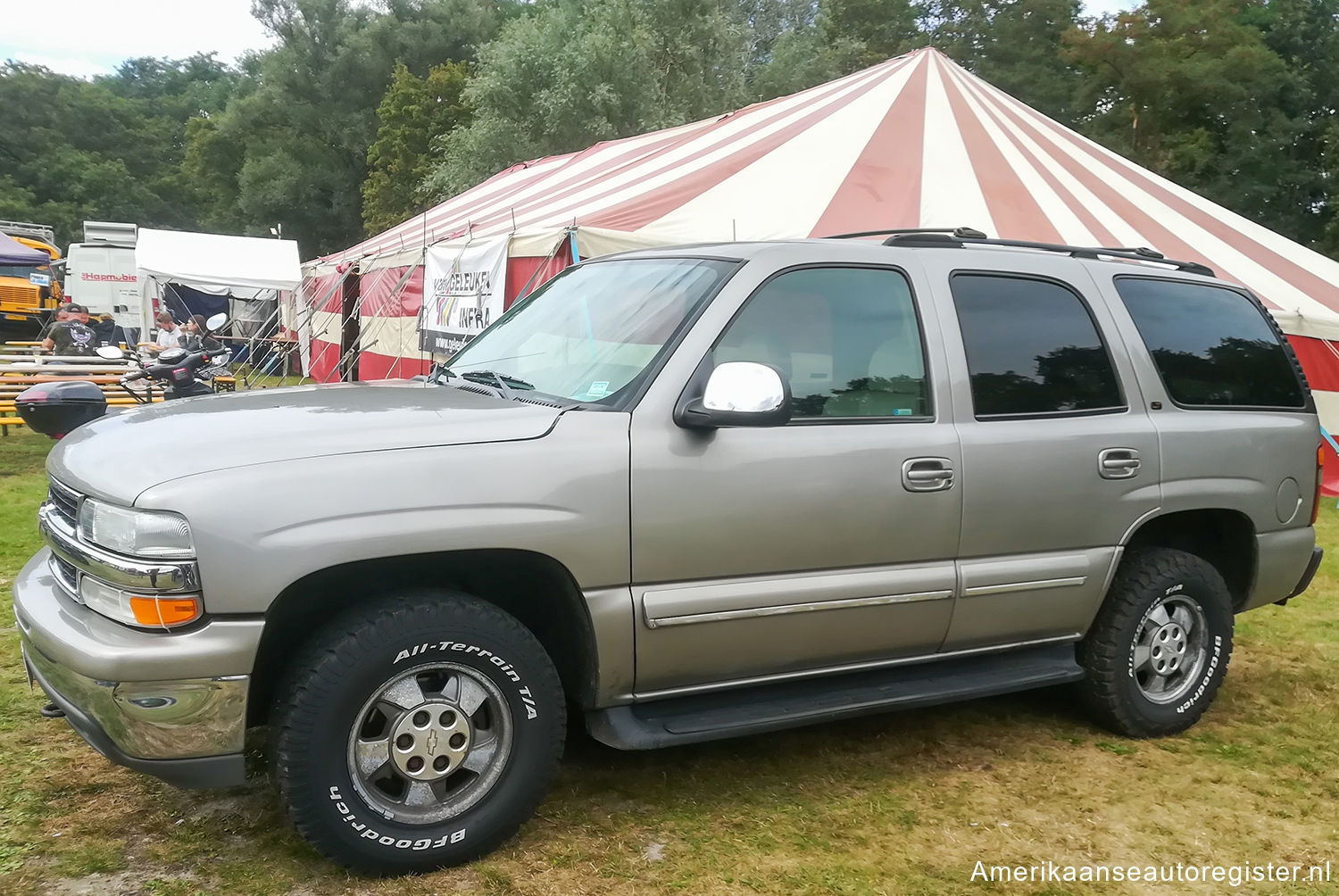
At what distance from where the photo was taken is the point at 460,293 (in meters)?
10.9

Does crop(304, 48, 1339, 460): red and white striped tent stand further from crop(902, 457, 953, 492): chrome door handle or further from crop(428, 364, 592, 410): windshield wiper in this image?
crop(902, 457, 953, 492): chrome door handle

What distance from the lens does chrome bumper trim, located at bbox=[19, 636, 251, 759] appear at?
2.53m

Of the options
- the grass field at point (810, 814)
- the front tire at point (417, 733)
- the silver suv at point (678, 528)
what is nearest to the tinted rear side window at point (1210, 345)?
the silver suv at point (678, 528)

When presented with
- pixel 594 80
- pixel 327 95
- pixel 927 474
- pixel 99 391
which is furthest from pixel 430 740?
pixel 327 95

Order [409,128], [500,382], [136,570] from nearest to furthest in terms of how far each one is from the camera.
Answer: [136,570]
[500,382]
[409,128]

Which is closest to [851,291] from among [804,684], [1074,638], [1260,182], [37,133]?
[804,684]

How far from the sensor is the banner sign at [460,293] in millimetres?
10008

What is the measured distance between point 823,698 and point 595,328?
144cm

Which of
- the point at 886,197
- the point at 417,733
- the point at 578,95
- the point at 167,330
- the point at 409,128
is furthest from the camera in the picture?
the point at 409,128

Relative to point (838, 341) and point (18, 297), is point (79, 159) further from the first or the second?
point (838, 341)

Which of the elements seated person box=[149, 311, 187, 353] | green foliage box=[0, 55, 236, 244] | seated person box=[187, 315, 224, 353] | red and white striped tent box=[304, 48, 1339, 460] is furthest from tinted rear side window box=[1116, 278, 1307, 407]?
green foliage box=[0, 55, 236, 244]

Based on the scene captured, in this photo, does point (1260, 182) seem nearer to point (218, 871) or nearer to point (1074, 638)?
point (1074, 638)

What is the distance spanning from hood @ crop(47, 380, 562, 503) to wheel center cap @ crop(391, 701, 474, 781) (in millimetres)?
713

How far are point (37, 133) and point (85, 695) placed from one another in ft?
201
